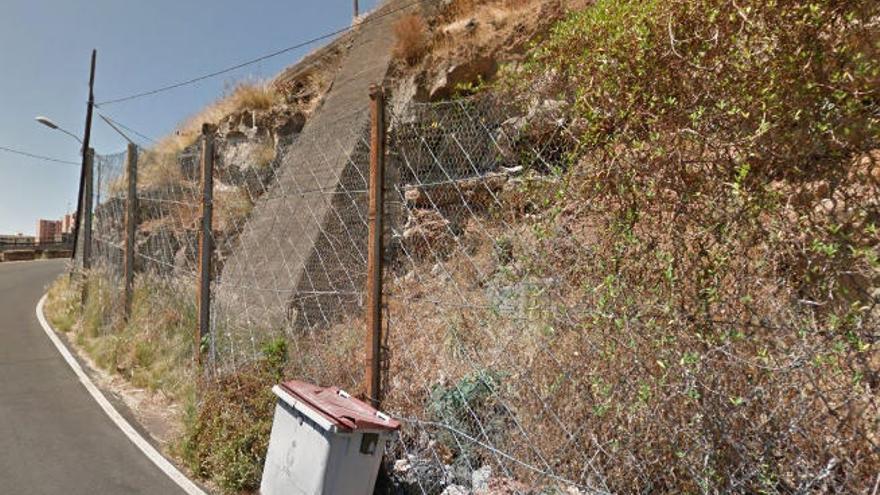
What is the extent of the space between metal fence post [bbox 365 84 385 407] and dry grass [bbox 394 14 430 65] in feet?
17.9

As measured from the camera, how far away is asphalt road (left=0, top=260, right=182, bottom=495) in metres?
4.22

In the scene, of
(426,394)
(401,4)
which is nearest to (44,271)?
(401,4)

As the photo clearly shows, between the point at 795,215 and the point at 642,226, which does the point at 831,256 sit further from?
the point at 642,226

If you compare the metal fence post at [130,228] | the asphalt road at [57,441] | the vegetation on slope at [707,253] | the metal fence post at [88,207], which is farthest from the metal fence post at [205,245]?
the metal fence post at [88,207]

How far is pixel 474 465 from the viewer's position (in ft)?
11.0

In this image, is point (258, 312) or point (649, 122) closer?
point (649, 122)

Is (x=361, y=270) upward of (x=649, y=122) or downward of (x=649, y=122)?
downward

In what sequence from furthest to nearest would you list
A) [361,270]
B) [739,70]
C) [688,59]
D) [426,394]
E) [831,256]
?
[361,270] < [426,394] < [688,59] < [739,70] < [831,256]

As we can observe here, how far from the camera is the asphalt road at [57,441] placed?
422 centimetres

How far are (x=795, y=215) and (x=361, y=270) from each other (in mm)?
3995

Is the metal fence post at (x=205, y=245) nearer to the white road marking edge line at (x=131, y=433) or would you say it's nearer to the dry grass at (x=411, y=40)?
the white road marking edge line at (x=131, y=433)

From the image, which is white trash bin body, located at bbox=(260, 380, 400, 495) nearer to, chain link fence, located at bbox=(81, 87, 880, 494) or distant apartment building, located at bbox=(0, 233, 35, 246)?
chain link fence, located at bbox=(81, 87, 880, 494)

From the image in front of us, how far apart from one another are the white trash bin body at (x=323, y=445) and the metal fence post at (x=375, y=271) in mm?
324

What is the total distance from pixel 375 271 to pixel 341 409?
0.96m
